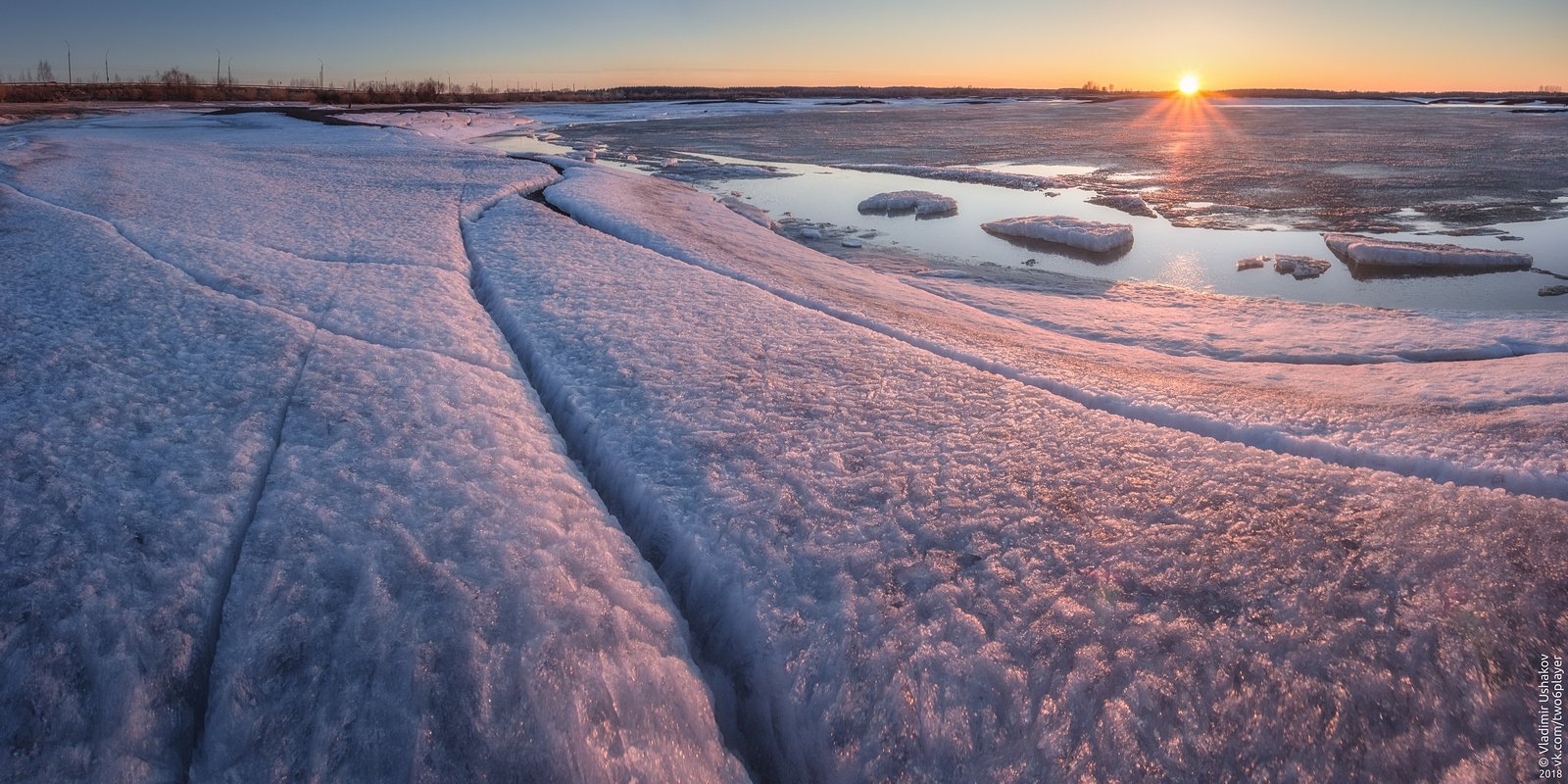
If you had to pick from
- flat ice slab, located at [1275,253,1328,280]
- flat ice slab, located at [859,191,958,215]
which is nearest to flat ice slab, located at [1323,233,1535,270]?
flat ice slab, located at [1275,253,1328,280]

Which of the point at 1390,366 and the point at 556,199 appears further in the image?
the point at 556,199

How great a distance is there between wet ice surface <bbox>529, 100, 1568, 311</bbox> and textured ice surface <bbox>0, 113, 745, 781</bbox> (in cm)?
520

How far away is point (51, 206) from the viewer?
13.9ft

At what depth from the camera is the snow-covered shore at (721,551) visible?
→ 1.20m

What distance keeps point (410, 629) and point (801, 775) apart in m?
0.75

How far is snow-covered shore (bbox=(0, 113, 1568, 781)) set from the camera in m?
1.20

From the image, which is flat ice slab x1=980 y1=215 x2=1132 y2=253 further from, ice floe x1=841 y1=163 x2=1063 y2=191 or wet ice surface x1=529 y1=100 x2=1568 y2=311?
ice floe x1=841 y1=163 x2=1063 y2=191

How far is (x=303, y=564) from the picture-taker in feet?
4.72

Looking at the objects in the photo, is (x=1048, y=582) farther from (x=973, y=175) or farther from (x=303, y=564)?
(x=973, y=175)

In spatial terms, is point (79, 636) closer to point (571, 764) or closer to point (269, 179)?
point (571, 764)

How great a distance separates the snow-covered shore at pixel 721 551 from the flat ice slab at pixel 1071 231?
153 inches

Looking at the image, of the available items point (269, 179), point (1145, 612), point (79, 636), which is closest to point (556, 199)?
point (269, 179)

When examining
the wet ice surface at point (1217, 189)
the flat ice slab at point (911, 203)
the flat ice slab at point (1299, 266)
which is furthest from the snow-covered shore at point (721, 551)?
the flat ice slab at point (911, 203)

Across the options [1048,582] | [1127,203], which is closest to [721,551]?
[1048,582]
